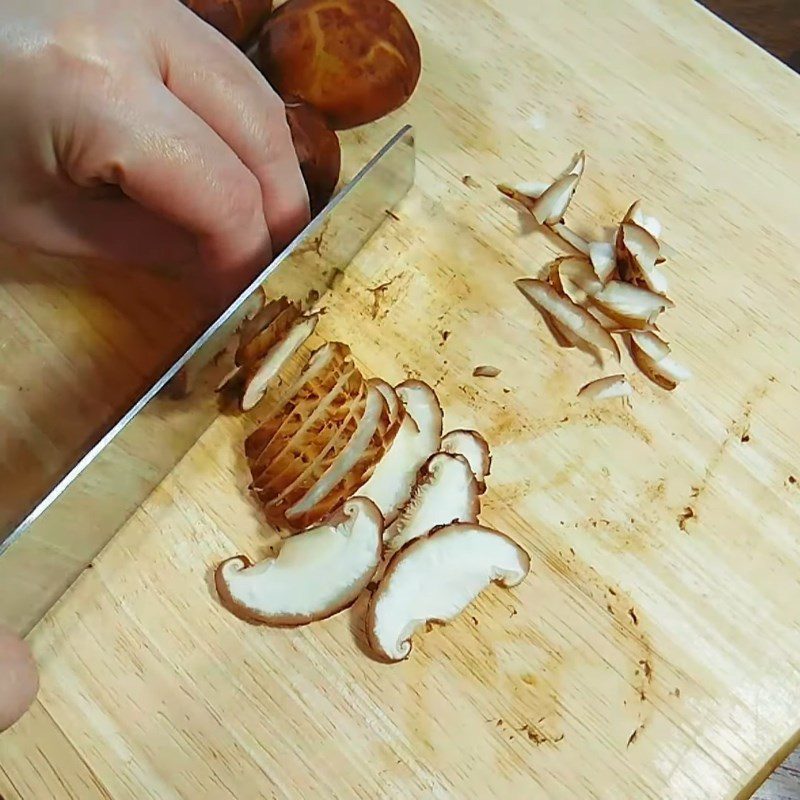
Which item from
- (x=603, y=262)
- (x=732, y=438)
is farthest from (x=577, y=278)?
(x=732, y=438)

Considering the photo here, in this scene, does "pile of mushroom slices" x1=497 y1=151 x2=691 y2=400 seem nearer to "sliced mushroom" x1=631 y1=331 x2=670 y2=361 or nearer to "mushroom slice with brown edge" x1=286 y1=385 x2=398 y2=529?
"sliced mushroom" x1=631 y1=331 x2=670 y2=361

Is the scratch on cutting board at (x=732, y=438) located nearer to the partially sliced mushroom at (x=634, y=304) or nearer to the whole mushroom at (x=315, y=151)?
the partially sliced mushroom at (x=634, y=304)

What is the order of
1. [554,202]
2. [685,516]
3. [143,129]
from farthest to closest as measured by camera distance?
1. [554,202]
2. [685,516]
3. [143,129]

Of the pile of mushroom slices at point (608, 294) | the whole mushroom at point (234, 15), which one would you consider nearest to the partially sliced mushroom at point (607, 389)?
the pile of mushroom slices at point (608, 294)

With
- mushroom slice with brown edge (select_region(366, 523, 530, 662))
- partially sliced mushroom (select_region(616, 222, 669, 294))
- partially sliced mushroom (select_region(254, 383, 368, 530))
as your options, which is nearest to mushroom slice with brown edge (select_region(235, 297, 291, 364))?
partially sliced mushroom (select_region(254, 383, 368, 530))

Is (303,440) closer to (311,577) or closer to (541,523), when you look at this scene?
(311,577)

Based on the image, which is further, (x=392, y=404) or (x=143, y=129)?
(x=392, y=404)

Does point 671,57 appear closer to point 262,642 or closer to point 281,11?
point 281,11
